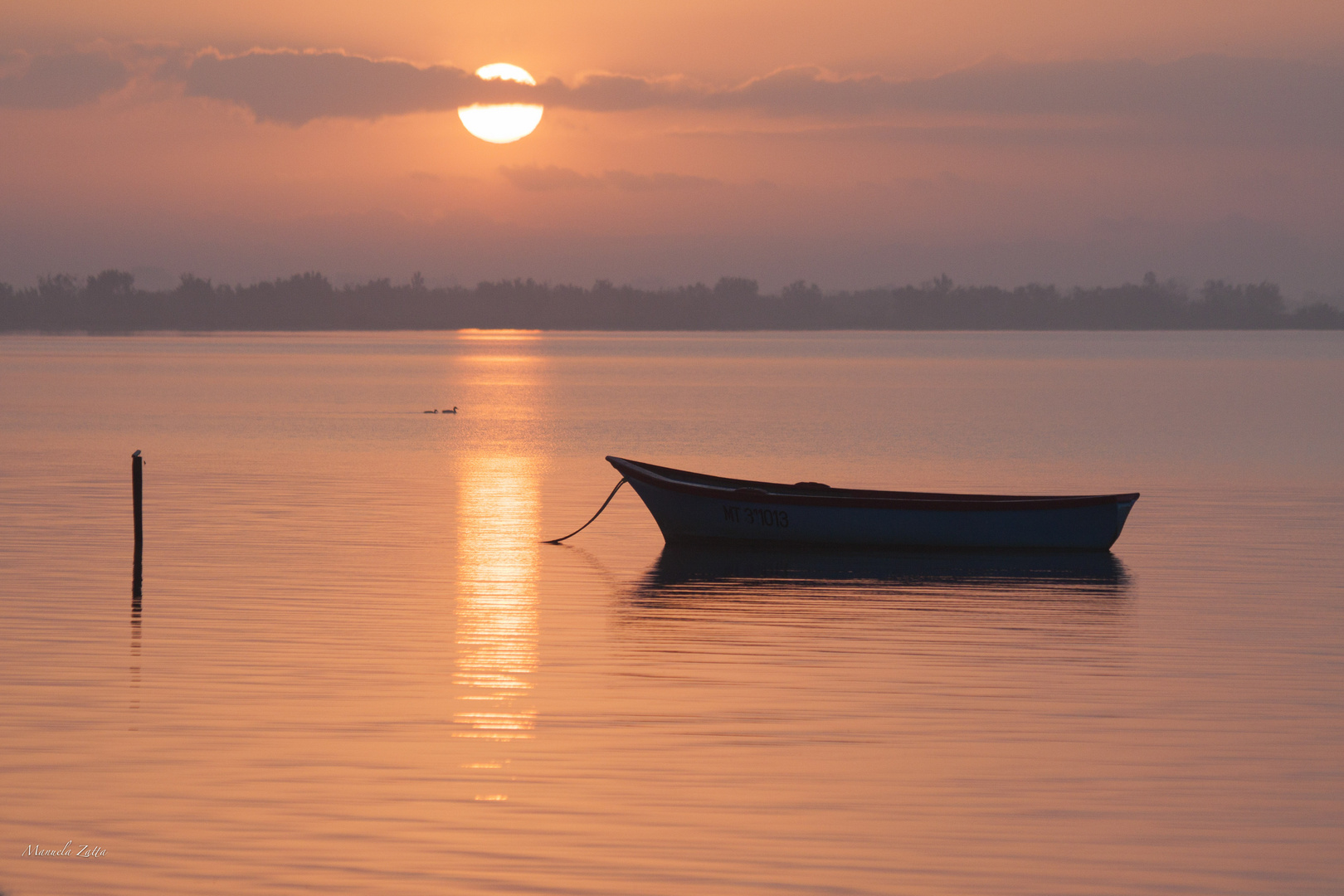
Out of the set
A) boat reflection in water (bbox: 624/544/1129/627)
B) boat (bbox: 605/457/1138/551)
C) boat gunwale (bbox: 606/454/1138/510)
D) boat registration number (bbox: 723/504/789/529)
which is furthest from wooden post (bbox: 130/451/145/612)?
boat registration number (bbox: 723/504/789/529)

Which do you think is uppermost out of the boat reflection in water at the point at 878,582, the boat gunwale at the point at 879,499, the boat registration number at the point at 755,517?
the boat gunwale at the point at 879,499

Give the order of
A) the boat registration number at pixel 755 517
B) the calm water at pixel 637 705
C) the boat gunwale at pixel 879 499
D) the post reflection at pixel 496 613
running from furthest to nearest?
the boat registration number at pixel 755 517 → the boat gunwale at pixel 879 499 → the post reflection at pixel 496 613 → the calm water at pixel 637 705

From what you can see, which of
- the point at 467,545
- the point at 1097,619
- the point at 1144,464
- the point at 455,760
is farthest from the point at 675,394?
the point at 455,760

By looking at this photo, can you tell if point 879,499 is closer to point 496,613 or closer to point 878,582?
point 878,582

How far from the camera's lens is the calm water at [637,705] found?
11312mm

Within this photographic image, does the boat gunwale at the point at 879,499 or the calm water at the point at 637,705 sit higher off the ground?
the boat gunwale at the point at 879,499

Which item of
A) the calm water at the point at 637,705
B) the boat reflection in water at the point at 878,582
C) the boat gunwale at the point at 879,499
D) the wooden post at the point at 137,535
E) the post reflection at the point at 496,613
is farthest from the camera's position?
the boat gunwale at the point at 879,499

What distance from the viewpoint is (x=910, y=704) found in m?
16.4

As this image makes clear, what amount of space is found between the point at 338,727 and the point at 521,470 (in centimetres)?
3851

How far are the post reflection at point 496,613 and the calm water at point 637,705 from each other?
0.36ft

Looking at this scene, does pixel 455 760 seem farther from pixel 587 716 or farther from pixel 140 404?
pixel 140 404

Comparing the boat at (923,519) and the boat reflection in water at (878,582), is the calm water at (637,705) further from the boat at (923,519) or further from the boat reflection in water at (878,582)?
the boat at (923,519)

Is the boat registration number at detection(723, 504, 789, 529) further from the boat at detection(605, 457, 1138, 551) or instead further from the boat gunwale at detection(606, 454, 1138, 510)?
the boat gunwale at detection(606, 454, 1138, 510)

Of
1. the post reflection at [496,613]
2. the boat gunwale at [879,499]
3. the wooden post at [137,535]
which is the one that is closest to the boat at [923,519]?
the boat gunwale at [879,499]
